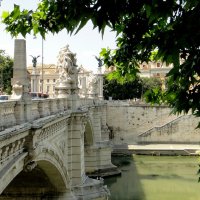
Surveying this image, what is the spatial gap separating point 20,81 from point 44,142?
326cm

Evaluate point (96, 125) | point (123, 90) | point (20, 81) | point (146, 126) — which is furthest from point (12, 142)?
point (123, 90)

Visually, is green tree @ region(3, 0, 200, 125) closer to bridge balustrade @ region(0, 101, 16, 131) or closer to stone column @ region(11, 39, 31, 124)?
bridge balustrade @ region(0, 101, 16, 131)

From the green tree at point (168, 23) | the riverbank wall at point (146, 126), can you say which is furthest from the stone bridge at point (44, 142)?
the riverbank wall at point (146, 126)

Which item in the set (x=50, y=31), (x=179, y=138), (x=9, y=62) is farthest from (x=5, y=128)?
(x=179, y=138)

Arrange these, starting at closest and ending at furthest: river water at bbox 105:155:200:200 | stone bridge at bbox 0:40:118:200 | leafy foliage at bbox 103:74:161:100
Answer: stone bridge at bbox 0:40:118:200 < river water at bbox 105:155:200:200 < leafy foliage at bbox 103:74:161:100

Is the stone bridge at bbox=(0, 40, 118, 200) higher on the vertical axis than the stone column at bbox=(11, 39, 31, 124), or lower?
lower

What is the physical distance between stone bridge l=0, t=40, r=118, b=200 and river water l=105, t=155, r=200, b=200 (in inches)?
272

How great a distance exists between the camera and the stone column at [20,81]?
10148mm

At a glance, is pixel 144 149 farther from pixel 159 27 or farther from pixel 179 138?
pixel 159 27

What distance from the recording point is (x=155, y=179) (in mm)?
31656

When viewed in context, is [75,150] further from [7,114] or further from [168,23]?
[168,23]

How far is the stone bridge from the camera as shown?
9330 mm

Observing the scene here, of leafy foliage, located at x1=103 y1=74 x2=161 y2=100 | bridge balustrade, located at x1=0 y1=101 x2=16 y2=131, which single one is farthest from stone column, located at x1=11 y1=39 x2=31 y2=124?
leafy foliage, located at x1=103 y1=74 x2=161 y2=100

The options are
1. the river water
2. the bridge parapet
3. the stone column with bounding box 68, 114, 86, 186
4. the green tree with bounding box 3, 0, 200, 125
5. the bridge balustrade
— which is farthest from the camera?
the river water
